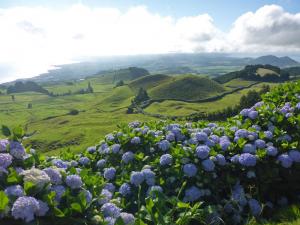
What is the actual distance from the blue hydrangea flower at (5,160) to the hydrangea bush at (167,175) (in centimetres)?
1

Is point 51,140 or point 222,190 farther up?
point 222,190

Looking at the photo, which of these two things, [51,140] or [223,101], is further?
[223,101]

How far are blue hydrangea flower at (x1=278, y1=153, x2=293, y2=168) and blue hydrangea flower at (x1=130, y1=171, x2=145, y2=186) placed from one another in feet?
10.3

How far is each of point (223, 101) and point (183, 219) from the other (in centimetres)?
16881

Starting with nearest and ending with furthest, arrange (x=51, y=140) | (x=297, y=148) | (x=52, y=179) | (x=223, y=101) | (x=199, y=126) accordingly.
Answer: (x=52, y=179) < (x=297, y=148) < (x=199, y=126) < (x=51, y=140) < (x=223, y=101)

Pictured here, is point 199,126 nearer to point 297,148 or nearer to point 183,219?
point 297,148

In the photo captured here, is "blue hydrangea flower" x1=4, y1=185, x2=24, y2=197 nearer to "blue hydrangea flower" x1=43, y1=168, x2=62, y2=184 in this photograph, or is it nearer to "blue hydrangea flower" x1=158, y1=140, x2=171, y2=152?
"blue hydrangea flower" x1=43, y1=168, x2=62, y2=184

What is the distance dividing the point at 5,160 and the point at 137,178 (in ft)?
10.4

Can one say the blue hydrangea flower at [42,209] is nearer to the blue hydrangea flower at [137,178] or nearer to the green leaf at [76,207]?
the green leaf at [76,207]

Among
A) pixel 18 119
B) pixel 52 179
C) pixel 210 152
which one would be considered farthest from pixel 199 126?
pixel 18 119

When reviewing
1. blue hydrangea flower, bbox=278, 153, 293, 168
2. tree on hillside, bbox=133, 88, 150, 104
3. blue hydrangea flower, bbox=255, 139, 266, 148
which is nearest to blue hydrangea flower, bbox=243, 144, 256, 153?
blue hydrangea flower, bbox=255, 139, 266, 148

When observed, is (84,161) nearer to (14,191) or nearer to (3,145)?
(3,145)

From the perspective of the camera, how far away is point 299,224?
6.11 meters

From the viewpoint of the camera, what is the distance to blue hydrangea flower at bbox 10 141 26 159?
5.89 m
